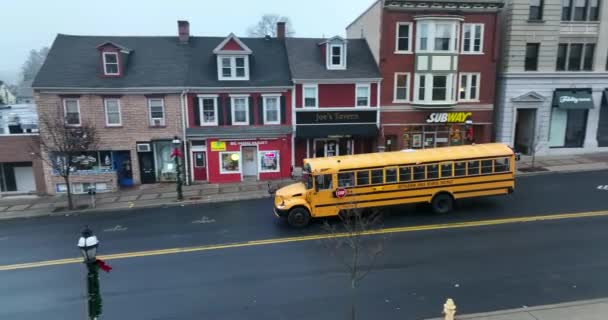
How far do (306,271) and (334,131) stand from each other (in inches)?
581

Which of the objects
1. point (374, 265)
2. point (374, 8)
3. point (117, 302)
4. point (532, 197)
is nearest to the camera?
point (117, 302)

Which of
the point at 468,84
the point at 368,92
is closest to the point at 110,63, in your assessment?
the point at 368,92

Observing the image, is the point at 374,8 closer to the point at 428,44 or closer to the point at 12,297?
the point at 428,44

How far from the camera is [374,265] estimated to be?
1216cm

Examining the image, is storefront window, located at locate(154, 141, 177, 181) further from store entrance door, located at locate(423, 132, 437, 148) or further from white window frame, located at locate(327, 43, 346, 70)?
store entrance door, located at locate(423, 132, 437, 148)

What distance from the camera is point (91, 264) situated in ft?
24.2

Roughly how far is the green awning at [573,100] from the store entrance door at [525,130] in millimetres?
1661

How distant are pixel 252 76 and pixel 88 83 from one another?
1021cm

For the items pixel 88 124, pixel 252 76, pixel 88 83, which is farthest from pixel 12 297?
pixel 252 76

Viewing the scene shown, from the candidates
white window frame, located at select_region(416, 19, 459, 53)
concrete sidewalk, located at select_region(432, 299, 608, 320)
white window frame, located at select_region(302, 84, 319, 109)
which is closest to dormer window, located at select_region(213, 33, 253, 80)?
white window frame, located at select_region(302, 84, 319, 109)

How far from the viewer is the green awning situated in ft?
90.1

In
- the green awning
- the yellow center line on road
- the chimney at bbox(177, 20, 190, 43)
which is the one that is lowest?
the yellow center line on road

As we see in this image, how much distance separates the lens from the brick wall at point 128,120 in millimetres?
23906

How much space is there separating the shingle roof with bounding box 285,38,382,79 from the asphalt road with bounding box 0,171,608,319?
38.9 feet
